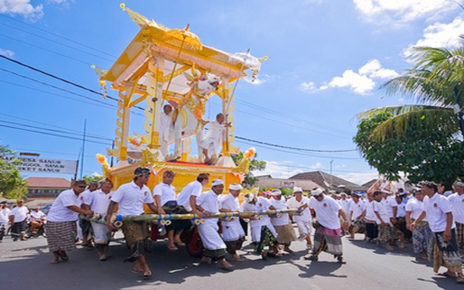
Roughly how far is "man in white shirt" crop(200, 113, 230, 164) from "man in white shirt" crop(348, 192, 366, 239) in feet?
17.9

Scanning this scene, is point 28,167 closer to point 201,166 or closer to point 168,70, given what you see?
point 168,70

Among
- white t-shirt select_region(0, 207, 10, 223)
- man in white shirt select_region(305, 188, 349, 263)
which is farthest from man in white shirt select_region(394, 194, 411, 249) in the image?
white t-shirt select_region(0, 207, 10, 223)

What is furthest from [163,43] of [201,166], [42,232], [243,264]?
[42,232]

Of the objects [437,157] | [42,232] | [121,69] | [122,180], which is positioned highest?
[121,69]

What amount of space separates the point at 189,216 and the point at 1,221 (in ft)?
32.1

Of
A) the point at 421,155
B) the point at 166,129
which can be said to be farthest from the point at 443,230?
the point at 166,129

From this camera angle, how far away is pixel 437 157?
387 inches

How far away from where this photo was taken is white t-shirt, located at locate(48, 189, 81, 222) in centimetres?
536

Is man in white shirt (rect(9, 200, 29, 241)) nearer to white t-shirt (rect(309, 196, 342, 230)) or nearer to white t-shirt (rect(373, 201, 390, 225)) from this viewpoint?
white t-shirt (rect(309, 196, 342, 230))

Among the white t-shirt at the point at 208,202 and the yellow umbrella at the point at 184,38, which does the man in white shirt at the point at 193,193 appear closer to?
the white t-shirt at the point at 208,202

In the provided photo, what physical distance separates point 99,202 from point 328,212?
473 centimetres

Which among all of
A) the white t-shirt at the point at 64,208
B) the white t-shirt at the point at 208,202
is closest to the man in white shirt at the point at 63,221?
the white t-shirt at the point at 64,208

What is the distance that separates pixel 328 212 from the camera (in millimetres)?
6043

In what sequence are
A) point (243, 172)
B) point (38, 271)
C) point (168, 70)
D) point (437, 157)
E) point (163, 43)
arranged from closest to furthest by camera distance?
point (38, 271) < point (163, 43) < point (243, 172) < point (168, 70) < point (437, 157)
